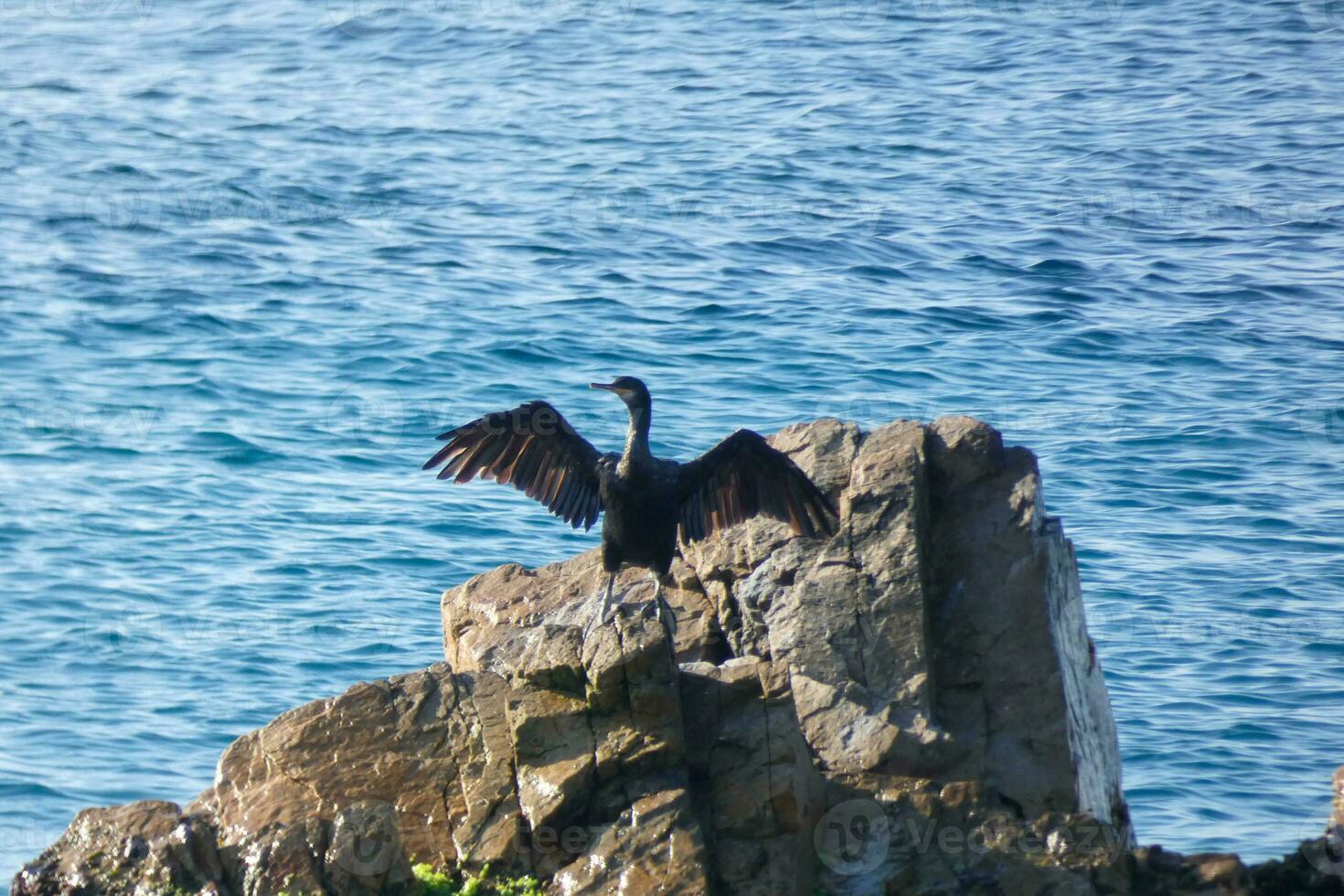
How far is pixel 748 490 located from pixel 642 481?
1.73 feet

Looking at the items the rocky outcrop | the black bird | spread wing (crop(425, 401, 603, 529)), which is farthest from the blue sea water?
spread wing (crop(425, 401, 603, 529))

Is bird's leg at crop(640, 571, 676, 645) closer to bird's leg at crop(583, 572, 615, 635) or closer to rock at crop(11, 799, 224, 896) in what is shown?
bird's leg at crop(583, 572, 615, 635)

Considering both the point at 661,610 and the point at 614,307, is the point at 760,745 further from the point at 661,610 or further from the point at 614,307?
the point at 614,307

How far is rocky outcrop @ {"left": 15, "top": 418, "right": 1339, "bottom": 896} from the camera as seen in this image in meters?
6.55

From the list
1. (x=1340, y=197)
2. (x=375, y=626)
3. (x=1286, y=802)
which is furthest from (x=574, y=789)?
(x=1340, y=197)

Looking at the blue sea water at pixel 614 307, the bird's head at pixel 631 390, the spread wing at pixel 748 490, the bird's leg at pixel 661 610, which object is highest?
the bird's head at pixel 631 390

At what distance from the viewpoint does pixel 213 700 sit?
1241cm

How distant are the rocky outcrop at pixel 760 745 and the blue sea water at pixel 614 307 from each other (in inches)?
130

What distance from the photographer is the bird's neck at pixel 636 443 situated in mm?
7922

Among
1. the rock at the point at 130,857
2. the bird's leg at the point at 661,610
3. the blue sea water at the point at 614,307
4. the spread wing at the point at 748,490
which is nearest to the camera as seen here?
the rock at the point at 130,857

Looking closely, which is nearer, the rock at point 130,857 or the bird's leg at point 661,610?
the rock at point 130,857

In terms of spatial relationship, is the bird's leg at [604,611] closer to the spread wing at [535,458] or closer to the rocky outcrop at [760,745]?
the rocky outcrop at [760,745]

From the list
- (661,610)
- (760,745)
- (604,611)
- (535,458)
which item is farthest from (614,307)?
(760,745)

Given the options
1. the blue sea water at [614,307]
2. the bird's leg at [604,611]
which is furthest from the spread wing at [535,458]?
the blue sea water at [614,307]
